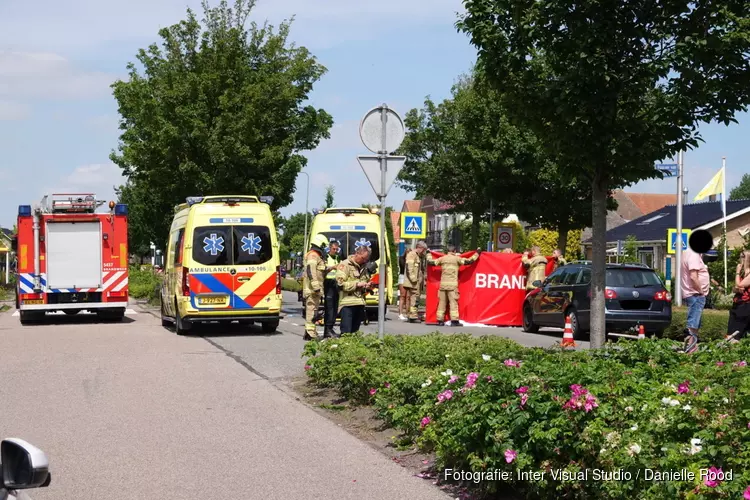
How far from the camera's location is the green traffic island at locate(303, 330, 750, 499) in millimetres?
4668

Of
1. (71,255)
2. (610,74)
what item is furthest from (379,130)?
(71,255)

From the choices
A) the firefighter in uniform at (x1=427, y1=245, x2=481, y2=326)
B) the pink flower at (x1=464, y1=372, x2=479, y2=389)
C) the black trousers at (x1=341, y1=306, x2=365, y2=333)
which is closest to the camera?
the pink flower at (x1=464, y1=372, x2=479, y2=389)

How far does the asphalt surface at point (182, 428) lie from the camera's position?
6.61 m

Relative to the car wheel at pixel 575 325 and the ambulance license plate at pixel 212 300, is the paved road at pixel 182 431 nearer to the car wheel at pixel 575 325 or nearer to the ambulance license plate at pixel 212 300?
the ambulance license plate at pixel 212 300

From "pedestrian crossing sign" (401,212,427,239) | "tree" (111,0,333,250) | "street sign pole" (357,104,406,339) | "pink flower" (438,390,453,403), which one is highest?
"tree" (111,0,333,250)

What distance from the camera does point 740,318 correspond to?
1355 cm

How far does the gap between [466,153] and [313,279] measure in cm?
2440

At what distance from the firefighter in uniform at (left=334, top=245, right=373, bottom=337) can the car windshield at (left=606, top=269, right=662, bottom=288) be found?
6265mm

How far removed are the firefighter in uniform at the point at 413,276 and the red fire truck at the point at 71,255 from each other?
6910 mm

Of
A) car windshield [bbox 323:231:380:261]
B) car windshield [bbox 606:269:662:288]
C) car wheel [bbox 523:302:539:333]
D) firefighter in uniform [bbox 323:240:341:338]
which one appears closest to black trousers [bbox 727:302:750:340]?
car windshield [bbox 606:269:662:288]

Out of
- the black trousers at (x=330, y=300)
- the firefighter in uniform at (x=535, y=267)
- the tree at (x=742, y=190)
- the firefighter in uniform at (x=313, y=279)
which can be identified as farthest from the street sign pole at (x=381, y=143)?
the tree at (x=742, y=190)

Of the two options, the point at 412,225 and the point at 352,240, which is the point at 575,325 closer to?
the point at 352,240

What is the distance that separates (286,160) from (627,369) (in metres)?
25.0

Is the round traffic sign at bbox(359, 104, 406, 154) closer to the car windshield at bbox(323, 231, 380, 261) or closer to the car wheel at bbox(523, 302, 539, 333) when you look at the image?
the car wheel at bbox(523, 302, 539, 333)
